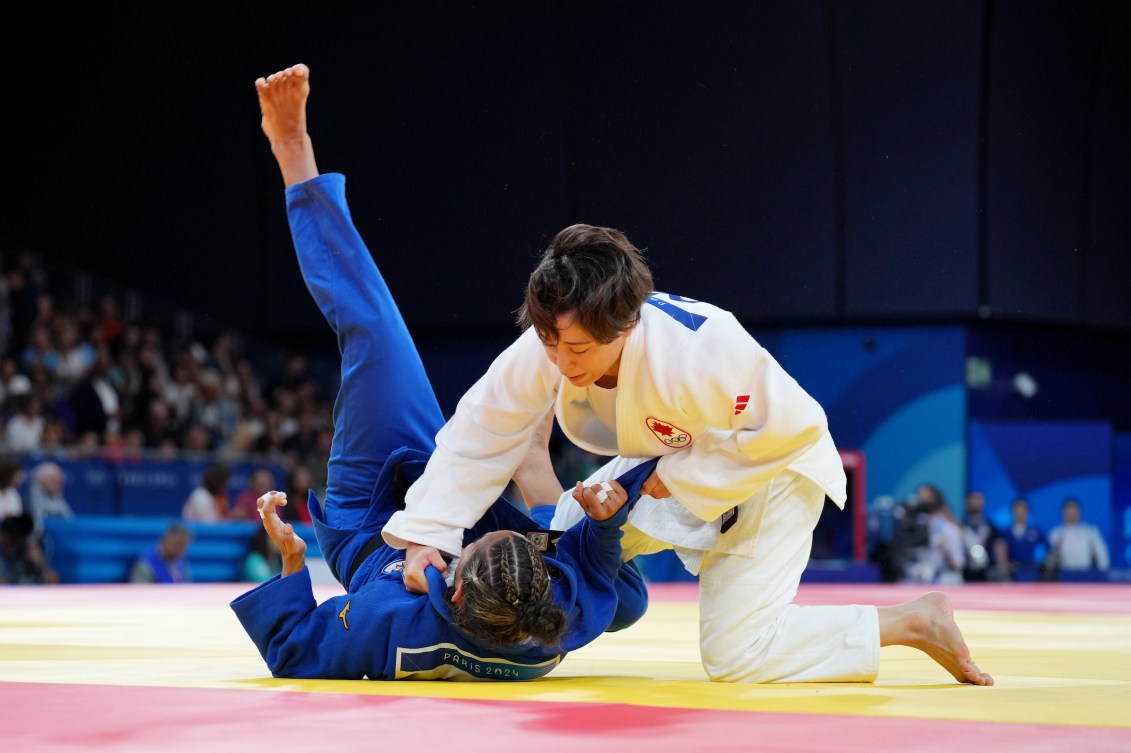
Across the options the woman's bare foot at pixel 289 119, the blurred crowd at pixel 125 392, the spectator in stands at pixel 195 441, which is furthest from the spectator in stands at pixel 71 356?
the woman's bare foot at pixel 289 119

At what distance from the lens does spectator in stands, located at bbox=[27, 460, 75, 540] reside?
911cm

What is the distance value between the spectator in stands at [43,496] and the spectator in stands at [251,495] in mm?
1636

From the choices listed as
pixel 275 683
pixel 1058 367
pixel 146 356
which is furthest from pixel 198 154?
pixel 275 683

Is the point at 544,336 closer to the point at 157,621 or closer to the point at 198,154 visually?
the point at 157,621

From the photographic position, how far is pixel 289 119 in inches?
160

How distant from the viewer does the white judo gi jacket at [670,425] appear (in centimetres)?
297

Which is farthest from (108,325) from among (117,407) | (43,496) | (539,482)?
(539,482)

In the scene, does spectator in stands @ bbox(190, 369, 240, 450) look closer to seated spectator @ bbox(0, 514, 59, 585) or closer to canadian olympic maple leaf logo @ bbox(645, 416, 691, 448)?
seated spectator @ bbox(0, 514, 59, 585)

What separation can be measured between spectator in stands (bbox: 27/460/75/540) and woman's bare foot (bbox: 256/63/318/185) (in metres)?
5.83

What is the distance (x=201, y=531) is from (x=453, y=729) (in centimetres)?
816

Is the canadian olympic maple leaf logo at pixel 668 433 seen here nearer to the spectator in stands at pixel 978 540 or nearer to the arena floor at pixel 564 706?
the arena floor at pixel 564 706

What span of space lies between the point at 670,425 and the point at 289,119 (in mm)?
1681

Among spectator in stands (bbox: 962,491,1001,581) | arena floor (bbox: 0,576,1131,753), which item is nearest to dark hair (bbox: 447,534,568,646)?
arena floor (bbox: 0,576,1131,753)

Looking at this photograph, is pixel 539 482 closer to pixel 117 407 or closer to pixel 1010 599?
pixel 1010 599
